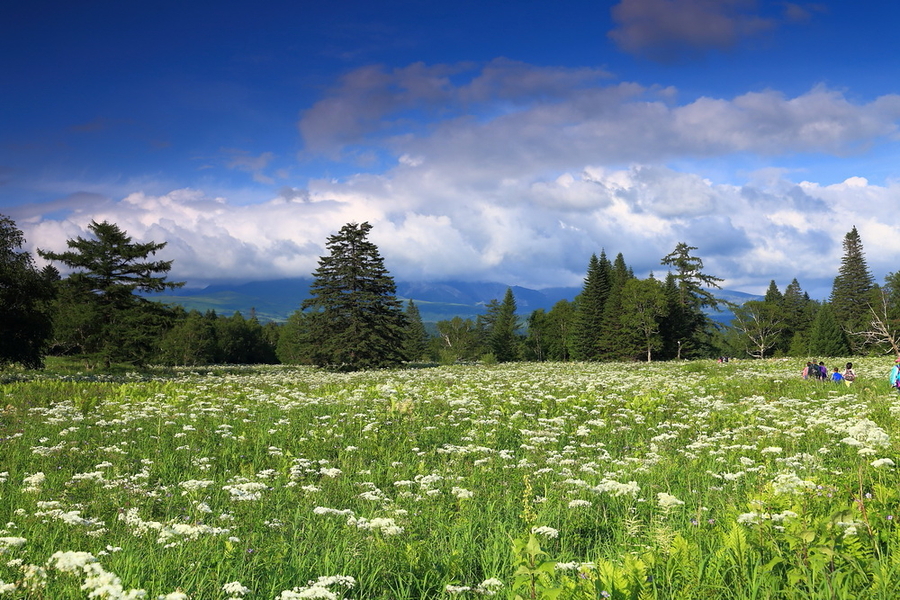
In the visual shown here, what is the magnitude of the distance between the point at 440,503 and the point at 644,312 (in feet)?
203

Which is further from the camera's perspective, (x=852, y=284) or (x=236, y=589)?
(x=852, y=284)

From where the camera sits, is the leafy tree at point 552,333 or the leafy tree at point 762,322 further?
the leafy tree at point 552,333

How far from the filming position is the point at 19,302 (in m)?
26.0

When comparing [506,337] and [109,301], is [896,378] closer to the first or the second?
[109,301]

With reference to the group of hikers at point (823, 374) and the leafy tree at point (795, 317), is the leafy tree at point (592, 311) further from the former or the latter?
the group of hikers at point (823, 374)

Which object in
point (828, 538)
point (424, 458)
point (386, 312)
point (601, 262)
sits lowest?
point (424, 458)

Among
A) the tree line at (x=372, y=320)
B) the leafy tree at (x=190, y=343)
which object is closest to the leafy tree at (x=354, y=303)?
the tree line at (x=372, y=320)

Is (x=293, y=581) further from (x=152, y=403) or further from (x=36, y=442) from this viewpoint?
(x=152, y=403)

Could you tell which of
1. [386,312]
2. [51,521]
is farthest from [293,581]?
[386,312]

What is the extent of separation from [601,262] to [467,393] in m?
60.3

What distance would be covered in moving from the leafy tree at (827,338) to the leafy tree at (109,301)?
253 feet

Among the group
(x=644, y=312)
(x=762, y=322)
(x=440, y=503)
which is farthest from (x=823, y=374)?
(x=762, y=322)

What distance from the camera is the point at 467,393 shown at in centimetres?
1669

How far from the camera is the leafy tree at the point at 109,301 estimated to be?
3694 centimetres
